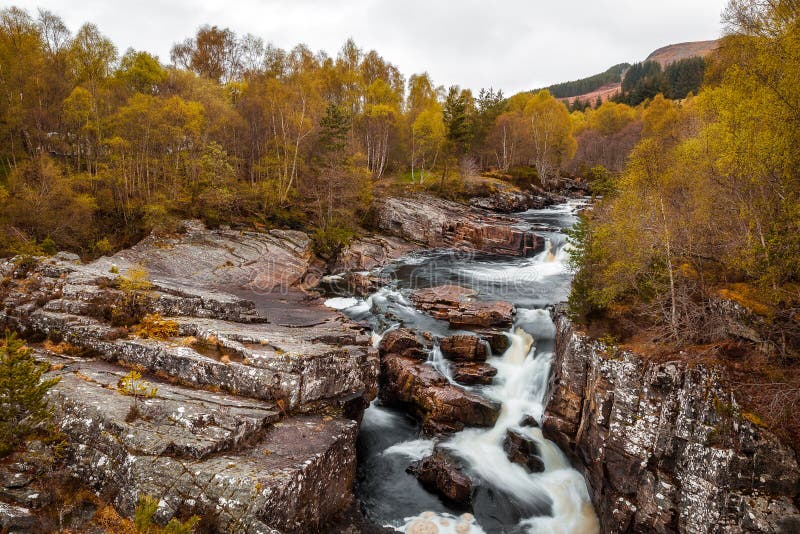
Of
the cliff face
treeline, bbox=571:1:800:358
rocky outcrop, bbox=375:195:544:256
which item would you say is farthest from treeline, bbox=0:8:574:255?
the cliff face

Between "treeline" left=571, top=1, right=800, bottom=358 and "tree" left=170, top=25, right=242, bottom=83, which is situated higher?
"tree" left=170, top=25, right=242, bottom=83

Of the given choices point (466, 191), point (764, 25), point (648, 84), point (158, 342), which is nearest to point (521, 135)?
point (466, 191)

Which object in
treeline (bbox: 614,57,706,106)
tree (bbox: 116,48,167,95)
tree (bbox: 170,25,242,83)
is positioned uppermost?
treeline (bbox: 614,57,706,106)

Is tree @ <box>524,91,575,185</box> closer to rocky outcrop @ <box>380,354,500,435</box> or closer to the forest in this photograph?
the forest

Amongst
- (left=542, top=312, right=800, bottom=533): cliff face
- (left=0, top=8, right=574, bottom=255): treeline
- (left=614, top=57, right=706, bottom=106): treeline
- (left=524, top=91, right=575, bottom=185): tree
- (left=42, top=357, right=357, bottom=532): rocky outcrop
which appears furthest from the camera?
(left=614, top=57, right=706, bottom=106): treeline

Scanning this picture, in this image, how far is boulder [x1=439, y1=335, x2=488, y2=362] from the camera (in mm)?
18062

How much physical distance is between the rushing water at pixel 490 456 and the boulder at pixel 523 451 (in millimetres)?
181

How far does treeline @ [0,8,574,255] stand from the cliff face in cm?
2299

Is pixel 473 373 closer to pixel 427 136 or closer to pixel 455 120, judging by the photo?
pixel 427 136

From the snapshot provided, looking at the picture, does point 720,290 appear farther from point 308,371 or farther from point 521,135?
point 521,135

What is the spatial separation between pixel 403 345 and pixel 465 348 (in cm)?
286

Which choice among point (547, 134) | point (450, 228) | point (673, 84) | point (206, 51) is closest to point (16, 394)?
point (450, 228)

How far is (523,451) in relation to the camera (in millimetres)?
13953

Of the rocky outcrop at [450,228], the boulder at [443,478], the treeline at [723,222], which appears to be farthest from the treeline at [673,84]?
the boulder at [443,478]
